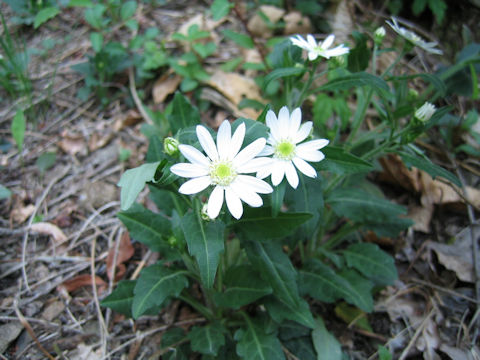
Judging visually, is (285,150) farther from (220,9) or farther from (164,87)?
(164,87)

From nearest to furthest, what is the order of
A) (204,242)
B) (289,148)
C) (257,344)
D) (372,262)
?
(204,242), (289,148), (257,344), (372,262)

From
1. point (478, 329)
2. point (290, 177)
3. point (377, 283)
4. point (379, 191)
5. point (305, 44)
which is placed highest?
point (305, 44)

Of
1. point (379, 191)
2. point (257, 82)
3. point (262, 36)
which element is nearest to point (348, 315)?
A: point (379, 191)

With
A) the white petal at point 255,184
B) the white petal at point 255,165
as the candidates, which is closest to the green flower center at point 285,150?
the white petal at point 255,165

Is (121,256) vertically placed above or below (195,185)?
below

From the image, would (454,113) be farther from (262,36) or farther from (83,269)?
(83,269)

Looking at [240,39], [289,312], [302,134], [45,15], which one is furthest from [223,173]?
[45,15]
